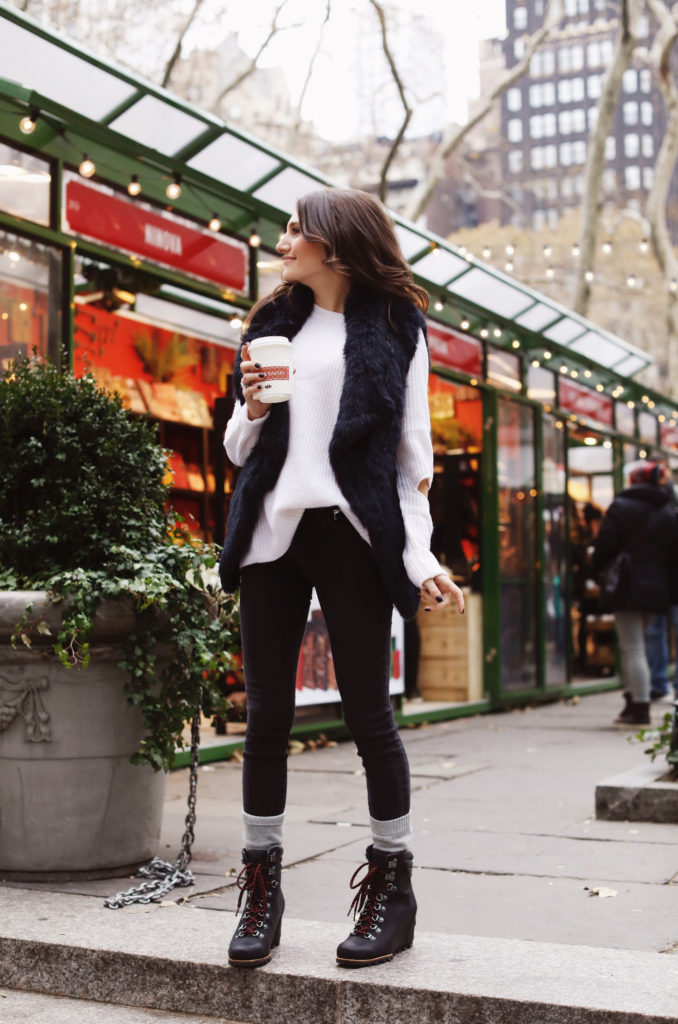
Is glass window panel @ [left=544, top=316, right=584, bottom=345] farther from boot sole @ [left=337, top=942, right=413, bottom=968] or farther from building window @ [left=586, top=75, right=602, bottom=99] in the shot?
building window @ [left=586, top=75, right=602, bottom=99]

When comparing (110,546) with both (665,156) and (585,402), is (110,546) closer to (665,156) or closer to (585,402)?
(585,402)

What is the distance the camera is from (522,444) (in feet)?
37.7

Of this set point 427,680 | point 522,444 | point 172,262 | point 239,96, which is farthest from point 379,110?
point 172,262

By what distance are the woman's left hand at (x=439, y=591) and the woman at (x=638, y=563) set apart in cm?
665

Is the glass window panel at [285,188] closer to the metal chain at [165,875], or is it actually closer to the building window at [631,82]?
the metal chain at [165,875]

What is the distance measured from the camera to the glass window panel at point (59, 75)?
605 centimetres

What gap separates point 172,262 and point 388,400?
4.63m

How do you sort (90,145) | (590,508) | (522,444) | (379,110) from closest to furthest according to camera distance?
(90,145), (522,444), (590,508), (379,110)

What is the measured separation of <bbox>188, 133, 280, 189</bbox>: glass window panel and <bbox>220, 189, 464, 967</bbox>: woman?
14.9ft

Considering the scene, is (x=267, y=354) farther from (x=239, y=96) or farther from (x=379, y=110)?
(x=239, y=96)

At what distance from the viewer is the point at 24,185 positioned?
6.18m

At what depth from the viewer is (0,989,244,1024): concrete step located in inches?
113

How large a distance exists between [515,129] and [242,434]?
94.9 meters

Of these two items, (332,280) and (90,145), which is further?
(90,145)
